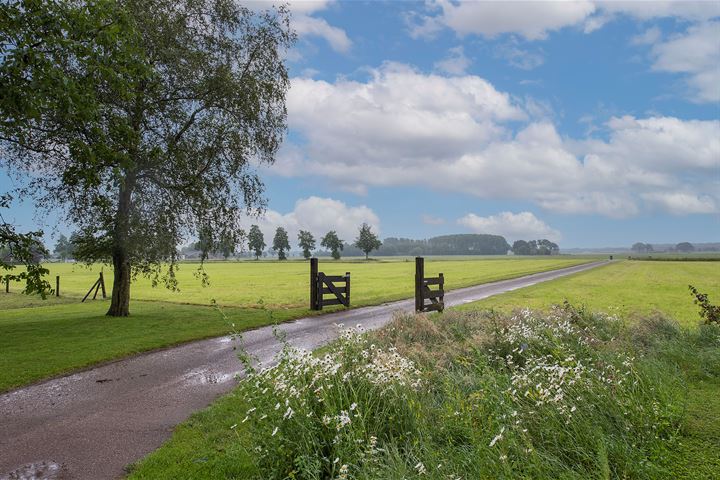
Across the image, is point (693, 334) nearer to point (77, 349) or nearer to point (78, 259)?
point (77, 349)

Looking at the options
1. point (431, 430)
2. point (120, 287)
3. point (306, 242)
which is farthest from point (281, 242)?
point (431, 430)

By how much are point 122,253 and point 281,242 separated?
5219 inches

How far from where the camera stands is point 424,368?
26.2ft

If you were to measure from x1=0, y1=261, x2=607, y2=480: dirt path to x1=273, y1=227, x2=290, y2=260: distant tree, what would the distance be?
139794 mm

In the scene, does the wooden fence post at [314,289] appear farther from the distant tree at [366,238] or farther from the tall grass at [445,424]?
the distant tree at [366,238]

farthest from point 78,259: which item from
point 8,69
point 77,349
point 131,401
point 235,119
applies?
point 131,401

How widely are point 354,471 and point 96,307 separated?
89.3 feet

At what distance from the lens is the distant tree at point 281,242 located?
152 metres

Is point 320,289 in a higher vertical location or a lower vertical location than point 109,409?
higher

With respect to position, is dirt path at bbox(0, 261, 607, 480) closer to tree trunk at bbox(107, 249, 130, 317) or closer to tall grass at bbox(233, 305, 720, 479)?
tall grass at bbox(233, 305, 720, 479)

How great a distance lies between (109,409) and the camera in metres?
8.34

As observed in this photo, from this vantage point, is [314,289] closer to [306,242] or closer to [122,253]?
[122,253]

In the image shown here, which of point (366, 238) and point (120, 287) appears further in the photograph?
point (366, 238)

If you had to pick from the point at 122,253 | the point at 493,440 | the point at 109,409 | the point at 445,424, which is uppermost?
the point at 122,253
